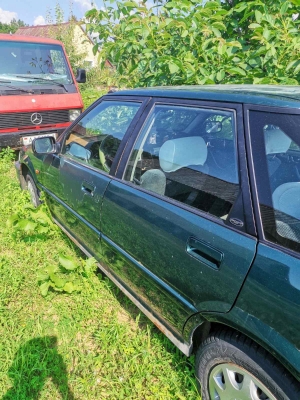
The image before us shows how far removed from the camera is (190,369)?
1.95 meters

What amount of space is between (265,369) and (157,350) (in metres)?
0.99

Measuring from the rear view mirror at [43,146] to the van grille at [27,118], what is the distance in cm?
272

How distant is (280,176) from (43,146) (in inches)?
91.0

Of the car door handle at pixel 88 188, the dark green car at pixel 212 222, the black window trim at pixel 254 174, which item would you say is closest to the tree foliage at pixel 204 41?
the dark green car at pixel 212 222

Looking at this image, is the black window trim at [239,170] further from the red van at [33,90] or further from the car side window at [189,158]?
the red van at [33,90]

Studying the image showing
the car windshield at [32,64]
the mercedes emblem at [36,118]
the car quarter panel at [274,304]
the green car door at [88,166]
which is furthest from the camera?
the mercedes emblem at [36,118]

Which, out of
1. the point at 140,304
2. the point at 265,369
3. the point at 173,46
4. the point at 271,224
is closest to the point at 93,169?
the point at 140,304

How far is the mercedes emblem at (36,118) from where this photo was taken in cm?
546

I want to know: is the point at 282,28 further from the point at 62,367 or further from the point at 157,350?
the point at 62,367

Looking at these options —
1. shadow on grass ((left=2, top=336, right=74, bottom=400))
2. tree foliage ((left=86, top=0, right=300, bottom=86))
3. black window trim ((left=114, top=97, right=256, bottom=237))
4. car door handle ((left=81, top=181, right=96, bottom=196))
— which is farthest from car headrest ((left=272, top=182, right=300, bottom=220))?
tree foliage ((left=86, top=0, right=300, bottom=86))

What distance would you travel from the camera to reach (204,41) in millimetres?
3072

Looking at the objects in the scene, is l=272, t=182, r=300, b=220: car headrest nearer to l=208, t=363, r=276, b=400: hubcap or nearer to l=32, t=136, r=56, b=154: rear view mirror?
l=208, t=363, r=276, b=400: hubcap

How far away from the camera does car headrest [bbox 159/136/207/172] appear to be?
5.66 ft

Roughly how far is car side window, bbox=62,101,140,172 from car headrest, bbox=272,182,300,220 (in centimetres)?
116
